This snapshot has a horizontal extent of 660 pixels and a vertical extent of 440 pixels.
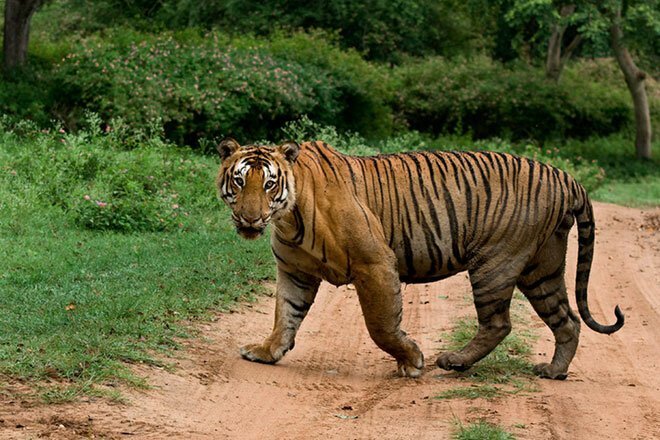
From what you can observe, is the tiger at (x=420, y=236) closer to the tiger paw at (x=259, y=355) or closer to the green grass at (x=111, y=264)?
the tiger paw at (x=259, y=355)

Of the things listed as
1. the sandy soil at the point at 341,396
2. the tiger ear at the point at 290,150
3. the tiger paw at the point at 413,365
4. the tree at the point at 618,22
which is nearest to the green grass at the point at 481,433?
the sandy soil at the point at 341,396

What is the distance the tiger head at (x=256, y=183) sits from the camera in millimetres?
6723

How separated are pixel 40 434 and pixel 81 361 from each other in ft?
3.49

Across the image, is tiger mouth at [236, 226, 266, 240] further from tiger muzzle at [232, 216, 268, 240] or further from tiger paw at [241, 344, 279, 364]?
tiger paw at [241, 344, 279, 364]

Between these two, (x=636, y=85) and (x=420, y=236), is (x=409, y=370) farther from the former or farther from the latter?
(x=636, y=85)

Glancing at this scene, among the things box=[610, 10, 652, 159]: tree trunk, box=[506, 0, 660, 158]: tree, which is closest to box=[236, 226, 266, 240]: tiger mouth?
box=[506, 0, 660, 158]: tree

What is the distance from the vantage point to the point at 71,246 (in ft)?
35.9

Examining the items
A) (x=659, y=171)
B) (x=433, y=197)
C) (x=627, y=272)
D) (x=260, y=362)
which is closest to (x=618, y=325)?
(x=433, y=197)

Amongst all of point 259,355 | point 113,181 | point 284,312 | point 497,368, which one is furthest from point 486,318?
point 113,181

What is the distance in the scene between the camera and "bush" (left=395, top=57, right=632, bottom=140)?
2966 centimetres

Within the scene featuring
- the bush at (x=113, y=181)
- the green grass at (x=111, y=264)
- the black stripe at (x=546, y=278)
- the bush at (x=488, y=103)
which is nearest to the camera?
the green grass at (x=111, y=264)

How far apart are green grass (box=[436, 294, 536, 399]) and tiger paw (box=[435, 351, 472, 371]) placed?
0.22 feet

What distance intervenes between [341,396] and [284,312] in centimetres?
82

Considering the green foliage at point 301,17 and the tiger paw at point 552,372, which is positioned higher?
the green foliage at point 301,17
